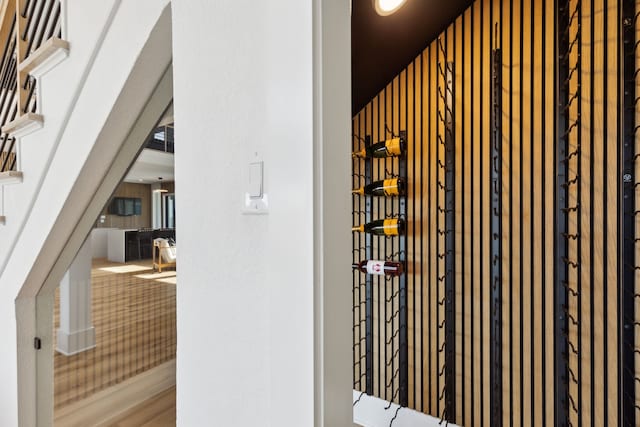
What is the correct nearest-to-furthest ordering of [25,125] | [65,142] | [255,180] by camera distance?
[255,180]
[65,142]
[25,125]

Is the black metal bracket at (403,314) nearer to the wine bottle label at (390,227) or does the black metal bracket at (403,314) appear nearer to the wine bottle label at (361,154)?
the wine bottle label at (390,227)

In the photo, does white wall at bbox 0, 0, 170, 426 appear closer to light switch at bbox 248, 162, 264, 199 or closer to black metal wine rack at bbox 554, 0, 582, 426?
light switch at bbox 248, 162, 264, 199

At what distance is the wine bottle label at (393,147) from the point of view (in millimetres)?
1729

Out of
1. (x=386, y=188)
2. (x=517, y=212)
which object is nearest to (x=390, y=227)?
(x=386, y=188)

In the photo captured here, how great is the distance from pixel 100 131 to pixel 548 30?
67.7 inches

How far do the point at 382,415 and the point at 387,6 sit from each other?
199 cm

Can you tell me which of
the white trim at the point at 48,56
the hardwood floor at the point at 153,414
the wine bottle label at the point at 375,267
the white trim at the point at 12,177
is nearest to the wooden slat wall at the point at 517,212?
the wine bottle label at the point at 375,267

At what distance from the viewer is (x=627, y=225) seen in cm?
119

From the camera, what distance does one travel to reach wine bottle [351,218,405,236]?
5.68 ft

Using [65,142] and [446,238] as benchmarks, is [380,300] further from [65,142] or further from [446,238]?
[65,142]

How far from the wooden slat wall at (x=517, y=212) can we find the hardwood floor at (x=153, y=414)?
110 cm

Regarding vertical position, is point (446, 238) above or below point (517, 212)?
below

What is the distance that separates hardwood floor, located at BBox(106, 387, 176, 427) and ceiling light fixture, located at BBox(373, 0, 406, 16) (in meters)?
1.69

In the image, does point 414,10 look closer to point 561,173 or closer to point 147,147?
point 561,173
